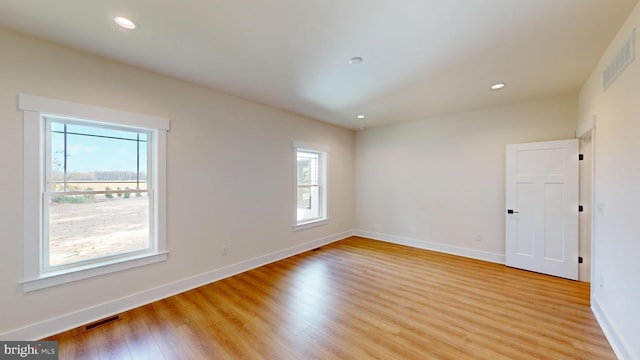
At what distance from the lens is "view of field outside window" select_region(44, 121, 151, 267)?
2.36 m

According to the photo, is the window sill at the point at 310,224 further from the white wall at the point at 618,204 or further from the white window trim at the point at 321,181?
the white wall at the point at 618,204

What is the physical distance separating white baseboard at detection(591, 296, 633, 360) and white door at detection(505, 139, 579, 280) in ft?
3.39

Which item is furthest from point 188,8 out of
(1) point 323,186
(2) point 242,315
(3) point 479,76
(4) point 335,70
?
(1) point 323,186

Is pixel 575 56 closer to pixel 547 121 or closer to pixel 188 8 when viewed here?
pixel 547 121

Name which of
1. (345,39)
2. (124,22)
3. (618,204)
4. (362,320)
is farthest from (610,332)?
(124,22)

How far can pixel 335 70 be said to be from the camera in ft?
9.04

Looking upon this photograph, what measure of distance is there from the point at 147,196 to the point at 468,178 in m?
5.08

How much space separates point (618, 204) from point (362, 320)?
2.44 meters

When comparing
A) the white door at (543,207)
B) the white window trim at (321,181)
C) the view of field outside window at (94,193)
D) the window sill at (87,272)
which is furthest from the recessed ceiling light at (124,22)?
the white door at (543,207)

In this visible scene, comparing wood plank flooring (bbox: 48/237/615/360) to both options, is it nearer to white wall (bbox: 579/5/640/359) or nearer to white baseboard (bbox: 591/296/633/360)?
white baseboard (bbox: 591/296/633/360)

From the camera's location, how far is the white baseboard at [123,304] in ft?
7.02

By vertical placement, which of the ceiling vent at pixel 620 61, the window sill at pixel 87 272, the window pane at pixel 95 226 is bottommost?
the window sill at pixel 87 272

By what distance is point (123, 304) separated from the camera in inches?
103

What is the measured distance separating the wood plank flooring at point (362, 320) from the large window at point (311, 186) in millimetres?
1671
